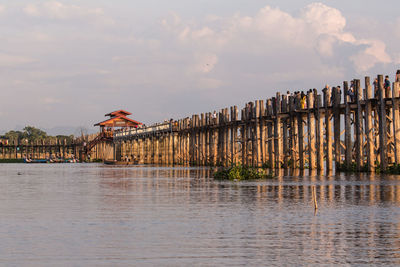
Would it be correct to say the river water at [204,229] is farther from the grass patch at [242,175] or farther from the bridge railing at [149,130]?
the bridge railing at [149,130]

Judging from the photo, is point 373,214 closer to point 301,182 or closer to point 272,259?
point 272,259

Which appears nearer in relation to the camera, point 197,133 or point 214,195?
Result: point 214,195

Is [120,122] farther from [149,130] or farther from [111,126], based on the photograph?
[149,130]

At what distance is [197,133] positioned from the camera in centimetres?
7112

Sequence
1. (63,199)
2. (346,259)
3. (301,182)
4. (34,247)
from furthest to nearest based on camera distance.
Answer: (301,182) < (63,199) < (34,247) < (346,259)

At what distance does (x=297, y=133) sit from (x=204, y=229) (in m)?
32.3

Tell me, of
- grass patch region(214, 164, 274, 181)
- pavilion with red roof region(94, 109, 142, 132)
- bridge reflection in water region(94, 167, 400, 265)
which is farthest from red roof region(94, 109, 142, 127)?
bridge reflection in water region(94, 167, 400, 265)

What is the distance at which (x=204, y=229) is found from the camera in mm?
15180

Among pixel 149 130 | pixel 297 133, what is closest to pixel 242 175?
pixel 297 133

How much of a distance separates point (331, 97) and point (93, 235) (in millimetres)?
28211

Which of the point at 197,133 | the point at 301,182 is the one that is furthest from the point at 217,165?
the point at 301,182

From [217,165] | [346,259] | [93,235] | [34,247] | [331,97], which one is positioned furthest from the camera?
[217,165]

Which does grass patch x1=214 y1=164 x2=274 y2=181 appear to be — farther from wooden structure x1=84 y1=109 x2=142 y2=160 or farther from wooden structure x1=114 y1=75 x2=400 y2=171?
wooden structure x1=84 y1=109 x2=142 y2=160

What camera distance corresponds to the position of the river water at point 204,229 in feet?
38.5
